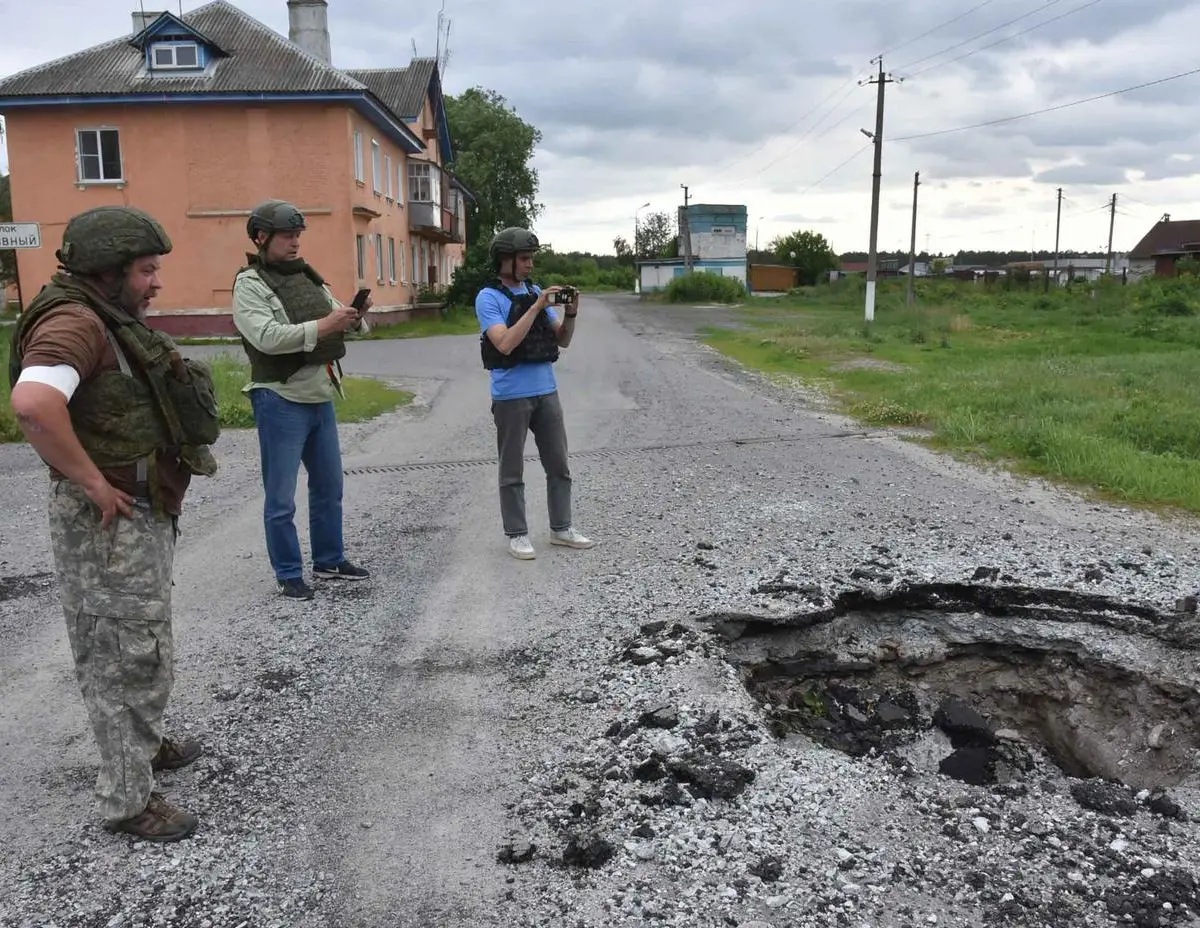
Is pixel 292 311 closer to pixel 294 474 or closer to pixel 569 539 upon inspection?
pixel 294 474

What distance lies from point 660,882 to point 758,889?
27cm

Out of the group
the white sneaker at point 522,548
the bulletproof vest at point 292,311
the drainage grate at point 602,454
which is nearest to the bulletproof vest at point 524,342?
the bulletproof vest at point 292,311

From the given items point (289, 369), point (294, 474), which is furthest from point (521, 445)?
point (289, 369)

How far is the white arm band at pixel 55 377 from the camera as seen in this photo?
8.33 feet

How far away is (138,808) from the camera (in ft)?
9.39

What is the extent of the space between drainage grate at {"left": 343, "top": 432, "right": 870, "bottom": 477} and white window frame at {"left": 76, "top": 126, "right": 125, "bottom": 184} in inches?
832

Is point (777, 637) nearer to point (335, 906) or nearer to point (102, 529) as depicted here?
point (335, 906)

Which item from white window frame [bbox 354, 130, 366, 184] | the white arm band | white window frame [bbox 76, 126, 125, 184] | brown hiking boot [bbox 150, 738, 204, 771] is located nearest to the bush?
white window frame [bbox 354, 130, 366, 184]

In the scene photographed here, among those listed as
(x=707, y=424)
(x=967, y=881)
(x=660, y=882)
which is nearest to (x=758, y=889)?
(x=660, y=882)

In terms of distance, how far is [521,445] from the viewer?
18.6ft

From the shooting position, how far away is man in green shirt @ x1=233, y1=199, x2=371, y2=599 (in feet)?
15.0

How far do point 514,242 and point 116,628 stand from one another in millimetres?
3119

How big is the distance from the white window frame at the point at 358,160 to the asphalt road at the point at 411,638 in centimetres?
1855

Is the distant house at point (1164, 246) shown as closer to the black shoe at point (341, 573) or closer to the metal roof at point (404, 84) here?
the metal roof at point (404, 84)
